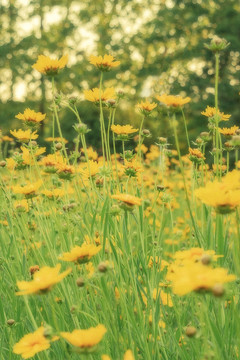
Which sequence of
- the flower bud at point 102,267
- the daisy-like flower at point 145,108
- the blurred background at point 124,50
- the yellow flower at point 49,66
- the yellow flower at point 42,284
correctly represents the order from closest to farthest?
1. the yellow flower at point 42,284
2. the flower bud at point 102,267
3. the yellow flower at point 49,66
4. the daisy-like flower at point 145,108
5. the blurred background at point 124,50

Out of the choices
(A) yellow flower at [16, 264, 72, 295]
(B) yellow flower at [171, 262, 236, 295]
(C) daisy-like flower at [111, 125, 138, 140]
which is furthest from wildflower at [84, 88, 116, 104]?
(B) yellow flower at [171, 262, 236, 295]

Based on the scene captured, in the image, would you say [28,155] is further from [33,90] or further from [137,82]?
[33,90]

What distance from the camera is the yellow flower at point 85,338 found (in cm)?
61

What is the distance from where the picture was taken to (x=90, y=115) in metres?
9.94

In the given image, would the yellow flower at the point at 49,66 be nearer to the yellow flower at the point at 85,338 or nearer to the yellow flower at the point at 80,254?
the yellow flower at the point at 80,254

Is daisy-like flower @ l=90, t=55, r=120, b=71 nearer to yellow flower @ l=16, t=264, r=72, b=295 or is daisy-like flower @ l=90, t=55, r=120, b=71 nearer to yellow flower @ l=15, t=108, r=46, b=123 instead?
yellow flower @ l=15, t=108, r=46, b=123

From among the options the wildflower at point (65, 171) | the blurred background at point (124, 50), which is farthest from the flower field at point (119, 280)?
the blurred background at point (124, 50)

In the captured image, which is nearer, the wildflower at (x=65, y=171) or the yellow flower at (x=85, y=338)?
the yellow flower at (x=85, y=338)

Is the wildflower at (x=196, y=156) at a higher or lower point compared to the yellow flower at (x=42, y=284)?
higher

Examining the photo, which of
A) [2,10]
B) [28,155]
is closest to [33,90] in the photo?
[2,10]

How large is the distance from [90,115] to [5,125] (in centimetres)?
448

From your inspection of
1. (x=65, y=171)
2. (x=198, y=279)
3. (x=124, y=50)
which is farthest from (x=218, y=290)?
(x=124, y=50)

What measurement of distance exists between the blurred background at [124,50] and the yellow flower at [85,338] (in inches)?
336

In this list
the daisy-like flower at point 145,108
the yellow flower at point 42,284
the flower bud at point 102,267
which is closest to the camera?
the yellow flower at point 42,284
